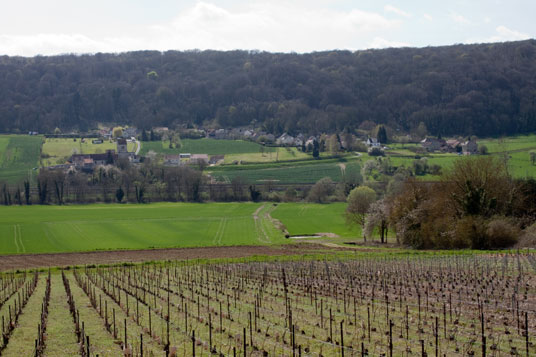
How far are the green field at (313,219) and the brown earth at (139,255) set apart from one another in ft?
53.7

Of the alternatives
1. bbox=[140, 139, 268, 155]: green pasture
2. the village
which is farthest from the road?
bbox=[140, 139, 268, 155]: green pasture

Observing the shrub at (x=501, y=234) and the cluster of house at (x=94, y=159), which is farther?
the cluster of house at (x=94, y=159)

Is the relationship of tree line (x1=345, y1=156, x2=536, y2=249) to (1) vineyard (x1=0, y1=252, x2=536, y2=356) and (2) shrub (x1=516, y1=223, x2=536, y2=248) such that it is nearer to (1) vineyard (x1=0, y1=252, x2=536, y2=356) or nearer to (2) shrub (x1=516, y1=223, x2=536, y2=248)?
(2) shrub (x1=516, y1=223, x2=536, y2=248)

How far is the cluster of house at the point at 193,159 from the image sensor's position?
151750 millimetres

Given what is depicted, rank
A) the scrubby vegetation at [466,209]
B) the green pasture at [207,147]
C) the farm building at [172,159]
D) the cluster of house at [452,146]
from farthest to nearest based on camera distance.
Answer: the green pasture at [207,147] < the cluster of house at [452,146] < the farm building at [172,159] < the scrubby vegetation at [466,209]

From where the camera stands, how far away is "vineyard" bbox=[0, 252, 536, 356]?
1703 centimetres

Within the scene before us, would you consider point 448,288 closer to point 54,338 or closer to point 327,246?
point 54,338

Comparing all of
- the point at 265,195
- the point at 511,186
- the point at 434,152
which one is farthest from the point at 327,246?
the point at 434,152

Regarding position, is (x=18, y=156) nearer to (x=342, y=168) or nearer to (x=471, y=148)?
(x=342, y=168)

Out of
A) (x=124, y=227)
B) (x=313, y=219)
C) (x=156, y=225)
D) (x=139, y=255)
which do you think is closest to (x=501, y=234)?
(x=139, y=255)

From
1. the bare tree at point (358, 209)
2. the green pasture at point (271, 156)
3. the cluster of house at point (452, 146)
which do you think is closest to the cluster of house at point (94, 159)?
the green pasture at point (271, 156)

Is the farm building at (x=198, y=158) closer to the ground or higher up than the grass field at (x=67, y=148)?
closer to the ground

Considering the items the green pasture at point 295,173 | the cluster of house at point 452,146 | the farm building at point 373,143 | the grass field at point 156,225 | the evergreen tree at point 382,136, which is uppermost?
the evergreen tree at point 382,136

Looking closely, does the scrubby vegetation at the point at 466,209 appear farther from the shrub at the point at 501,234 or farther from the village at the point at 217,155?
Answer: the village at the point at 217,155
